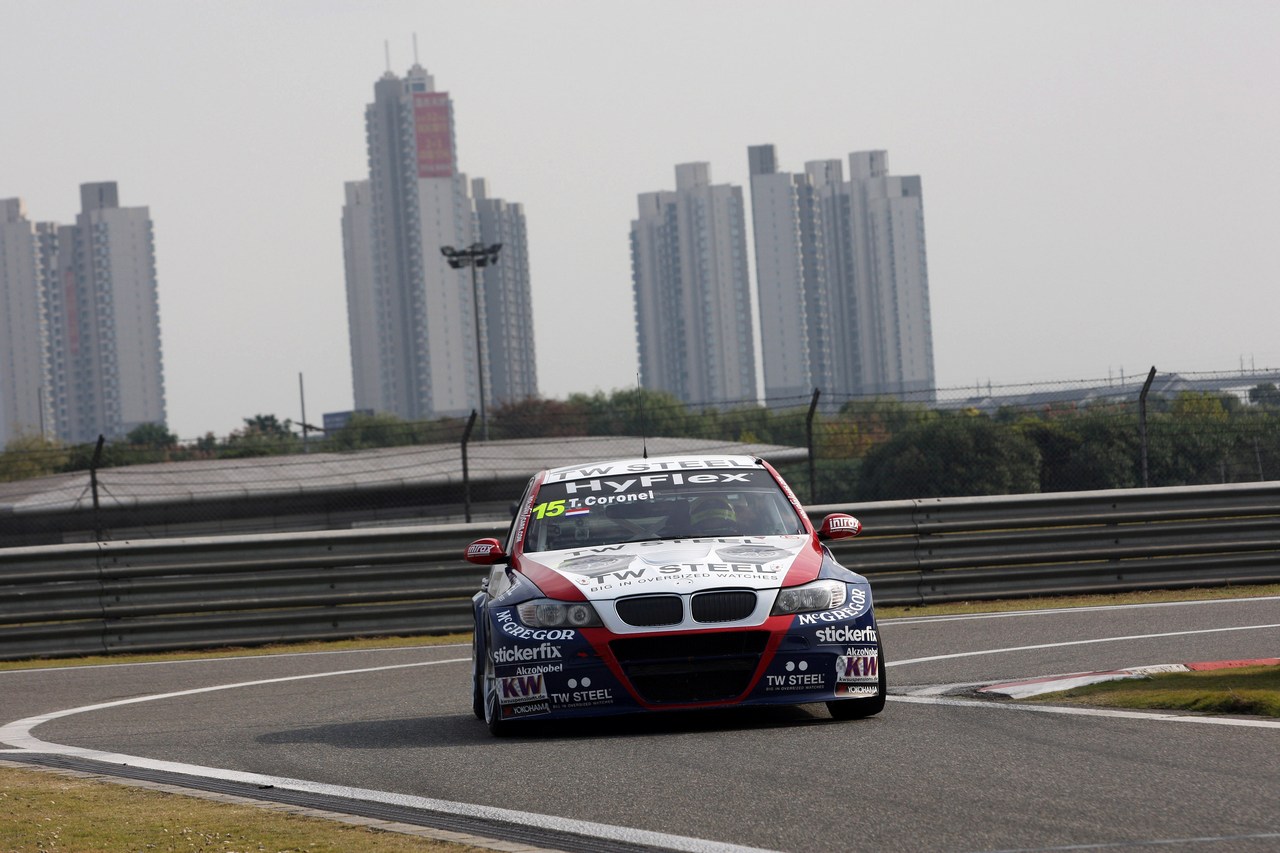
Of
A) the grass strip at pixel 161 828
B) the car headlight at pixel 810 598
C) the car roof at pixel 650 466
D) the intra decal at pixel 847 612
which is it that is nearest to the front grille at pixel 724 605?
the car headlight at pixel 810 598

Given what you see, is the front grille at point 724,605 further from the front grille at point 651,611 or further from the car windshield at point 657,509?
the car windshield at point 657,509

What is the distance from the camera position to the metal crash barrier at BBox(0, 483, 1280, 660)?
47.3 feet

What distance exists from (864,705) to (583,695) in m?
1.34

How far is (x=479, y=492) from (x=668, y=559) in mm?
29651

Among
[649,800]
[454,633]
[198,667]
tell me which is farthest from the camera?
[454,633]

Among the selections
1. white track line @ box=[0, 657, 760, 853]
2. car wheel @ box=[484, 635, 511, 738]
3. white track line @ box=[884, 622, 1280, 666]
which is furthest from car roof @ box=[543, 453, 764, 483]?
white track line @ box=[0, 657, 760, 853]

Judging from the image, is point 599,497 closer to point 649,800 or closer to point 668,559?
point 668,559

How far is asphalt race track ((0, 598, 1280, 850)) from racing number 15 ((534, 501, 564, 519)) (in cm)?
113

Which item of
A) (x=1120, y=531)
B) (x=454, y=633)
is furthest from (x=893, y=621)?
(x=454, y=633)

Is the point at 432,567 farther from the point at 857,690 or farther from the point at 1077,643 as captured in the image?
the point at 857,690

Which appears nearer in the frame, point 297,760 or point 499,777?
point 499,777

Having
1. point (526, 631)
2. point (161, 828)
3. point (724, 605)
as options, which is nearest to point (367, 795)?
point (161, 828)

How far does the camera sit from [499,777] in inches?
263

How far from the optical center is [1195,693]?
25.6ft
